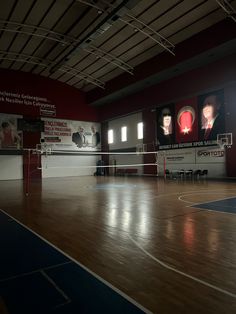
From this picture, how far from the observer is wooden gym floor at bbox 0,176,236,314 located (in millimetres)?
2213

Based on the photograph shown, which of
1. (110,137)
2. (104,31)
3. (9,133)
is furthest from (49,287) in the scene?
(110,137)

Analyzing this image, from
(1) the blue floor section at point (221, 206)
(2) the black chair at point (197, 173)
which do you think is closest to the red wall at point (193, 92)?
(2) the black chair at point (197, 173)

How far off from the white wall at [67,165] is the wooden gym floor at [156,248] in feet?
52.0

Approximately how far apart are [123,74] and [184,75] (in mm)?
5175

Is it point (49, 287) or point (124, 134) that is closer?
point (49, 287)

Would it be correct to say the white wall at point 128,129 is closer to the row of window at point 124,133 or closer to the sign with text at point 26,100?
the row of window at point 124,133

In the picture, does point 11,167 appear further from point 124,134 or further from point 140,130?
point 140,130

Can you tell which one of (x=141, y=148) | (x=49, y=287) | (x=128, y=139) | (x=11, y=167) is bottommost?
(x=49, y=287)

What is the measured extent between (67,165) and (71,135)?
2.86 meters

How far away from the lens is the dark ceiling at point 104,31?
12.2 metres

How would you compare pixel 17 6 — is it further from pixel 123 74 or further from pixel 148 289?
pixel 148 289

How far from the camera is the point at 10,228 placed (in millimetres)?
4574

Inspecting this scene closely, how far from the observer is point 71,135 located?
76.3 feet

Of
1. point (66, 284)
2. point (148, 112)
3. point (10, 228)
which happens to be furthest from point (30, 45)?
point (66, 284)
